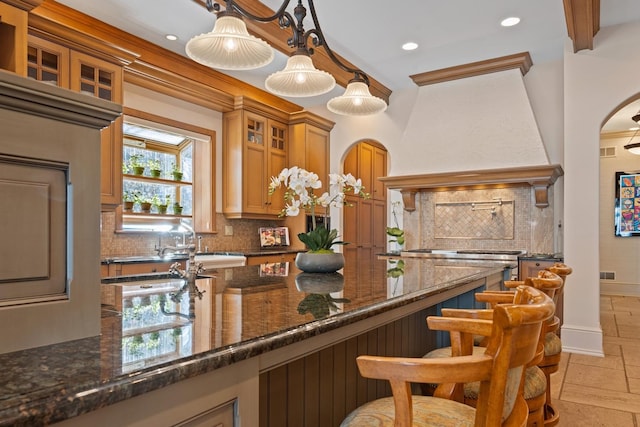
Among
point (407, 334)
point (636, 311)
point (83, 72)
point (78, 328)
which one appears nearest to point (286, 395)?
point (78, 328)

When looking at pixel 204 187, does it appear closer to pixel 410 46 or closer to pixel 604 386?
pixel 410 46

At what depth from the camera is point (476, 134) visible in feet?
15.8

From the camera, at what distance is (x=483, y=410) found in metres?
0.92

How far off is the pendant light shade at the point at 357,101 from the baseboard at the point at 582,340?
282cm

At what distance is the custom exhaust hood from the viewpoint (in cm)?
448

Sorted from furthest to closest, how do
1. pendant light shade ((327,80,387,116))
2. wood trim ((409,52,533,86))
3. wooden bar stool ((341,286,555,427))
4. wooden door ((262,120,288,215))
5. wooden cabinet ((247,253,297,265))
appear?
wooden door ((262,120,288,215)) → wooden cabinet ((247,253,297,265)) → wood trim ((409,52,533,86)) → pendant light shade ((327,80,387,116)) → wooden bar stool ((341,286,555,427))

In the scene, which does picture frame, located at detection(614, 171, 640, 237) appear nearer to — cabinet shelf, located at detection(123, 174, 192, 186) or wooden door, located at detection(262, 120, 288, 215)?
wooden door, located at detection(262, 120, 288, 215)

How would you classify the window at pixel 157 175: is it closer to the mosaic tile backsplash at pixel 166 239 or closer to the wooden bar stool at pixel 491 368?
the mosaic tile backsplash at pixel 166 239

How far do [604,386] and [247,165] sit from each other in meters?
3.92

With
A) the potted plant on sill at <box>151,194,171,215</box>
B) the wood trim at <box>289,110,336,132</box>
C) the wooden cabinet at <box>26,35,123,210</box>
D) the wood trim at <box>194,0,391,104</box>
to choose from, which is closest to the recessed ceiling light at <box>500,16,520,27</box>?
the wood trim at <box>194,0,391,104</box>

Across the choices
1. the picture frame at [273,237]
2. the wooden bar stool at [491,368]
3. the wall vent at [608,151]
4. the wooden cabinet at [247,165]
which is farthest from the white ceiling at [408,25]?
A: the wall vent at [608,151]

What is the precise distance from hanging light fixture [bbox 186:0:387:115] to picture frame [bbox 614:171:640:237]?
6408 millimetres

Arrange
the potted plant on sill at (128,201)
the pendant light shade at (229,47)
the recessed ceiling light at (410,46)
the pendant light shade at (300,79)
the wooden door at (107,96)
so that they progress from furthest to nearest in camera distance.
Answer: the recessed ceiling light at (410,46) < the potted plant on sill at (128,201) < the wooden door at (107,96) < the pendant light shade at (300,79) < the pendant light shade at (229,47)

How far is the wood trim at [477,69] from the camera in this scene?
14.6ft
